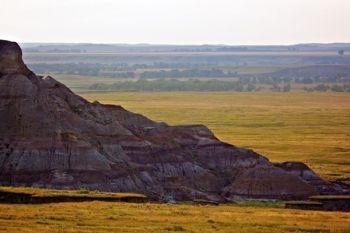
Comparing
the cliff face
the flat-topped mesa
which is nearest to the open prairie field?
the cliff face

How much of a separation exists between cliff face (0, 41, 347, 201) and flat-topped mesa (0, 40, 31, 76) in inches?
2.9

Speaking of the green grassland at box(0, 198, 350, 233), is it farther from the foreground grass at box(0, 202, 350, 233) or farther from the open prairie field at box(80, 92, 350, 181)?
the open prairie field at box(80, 92, 350, 181)

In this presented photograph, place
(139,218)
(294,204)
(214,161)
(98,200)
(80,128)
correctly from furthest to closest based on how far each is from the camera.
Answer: (214,161) → (80,128) → (294,204) → (98,200) → (139,218)

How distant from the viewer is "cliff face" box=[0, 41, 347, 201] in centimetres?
7475

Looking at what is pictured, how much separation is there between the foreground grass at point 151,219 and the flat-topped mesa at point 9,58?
19573 mm

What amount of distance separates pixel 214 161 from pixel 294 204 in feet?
44.8

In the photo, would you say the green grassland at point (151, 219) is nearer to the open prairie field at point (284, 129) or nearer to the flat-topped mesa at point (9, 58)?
the flat-topped mesa at point (9, 58)

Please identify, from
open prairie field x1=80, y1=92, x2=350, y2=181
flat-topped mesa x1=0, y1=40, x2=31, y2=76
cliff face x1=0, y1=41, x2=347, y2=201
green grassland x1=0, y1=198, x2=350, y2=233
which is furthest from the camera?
open prairie field x1=80, y1=92, x2=350, y2=181

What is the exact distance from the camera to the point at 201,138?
3556 inches

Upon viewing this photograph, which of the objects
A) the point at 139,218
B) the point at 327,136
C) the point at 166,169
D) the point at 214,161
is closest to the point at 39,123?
the point at 166,169

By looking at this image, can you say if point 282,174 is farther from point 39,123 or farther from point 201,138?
point 39,123

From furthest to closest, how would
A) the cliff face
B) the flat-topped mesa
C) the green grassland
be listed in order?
the flat-topped mesa
the cliff face
the green grassland

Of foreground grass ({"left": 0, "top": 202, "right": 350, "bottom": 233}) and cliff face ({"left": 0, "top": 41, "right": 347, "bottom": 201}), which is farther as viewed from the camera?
cliff face ({"left": 0, "top": 41, "right": 347, "bottom": 201})

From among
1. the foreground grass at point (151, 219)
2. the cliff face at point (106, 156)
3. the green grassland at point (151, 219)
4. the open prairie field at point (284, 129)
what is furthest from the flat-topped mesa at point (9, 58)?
the open prairie field at point (284, 129)
